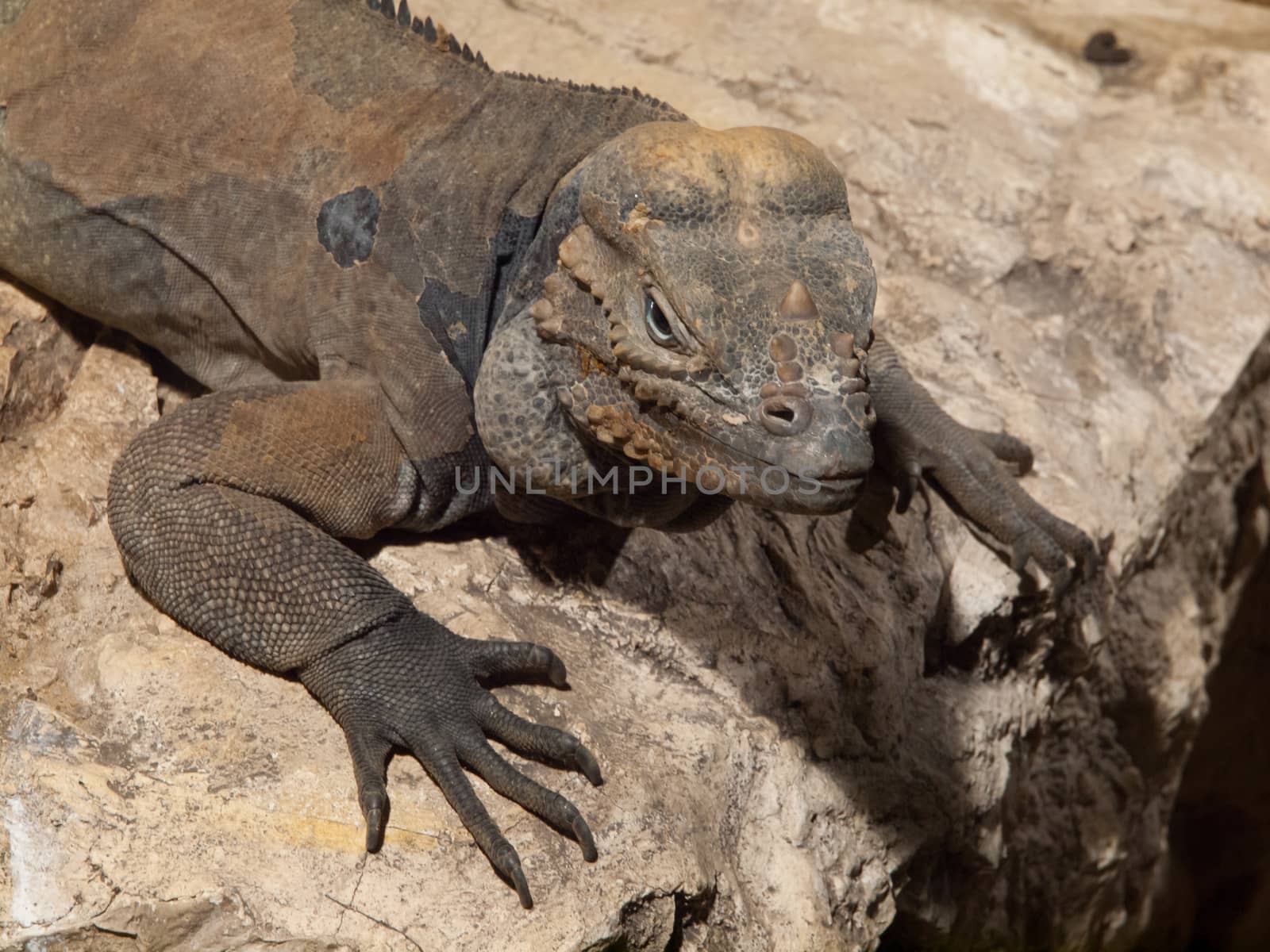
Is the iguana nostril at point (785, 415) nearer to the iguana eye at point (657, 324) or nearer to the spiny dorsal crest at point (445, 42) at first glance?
the iguana eye at point (657, 324)

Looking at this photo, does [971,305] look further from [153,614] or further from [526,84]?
[153,614]

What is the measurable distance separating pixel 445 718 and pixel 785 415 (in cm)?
127

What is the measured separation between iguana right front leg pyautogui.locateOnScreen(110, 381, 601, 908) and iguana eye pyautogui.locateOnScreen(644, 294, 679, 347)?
99cm

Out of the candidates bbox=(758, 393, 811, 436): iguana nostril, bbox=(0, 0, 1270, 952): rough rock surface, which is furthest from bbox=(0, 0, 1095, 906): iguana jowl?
bbox=(0, 0, 1270, 952): rough rock surface

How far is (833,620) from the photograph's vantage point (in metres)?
3.96

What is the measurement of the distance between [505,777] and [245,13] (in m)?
2.53

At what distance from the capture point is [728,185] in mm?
3062

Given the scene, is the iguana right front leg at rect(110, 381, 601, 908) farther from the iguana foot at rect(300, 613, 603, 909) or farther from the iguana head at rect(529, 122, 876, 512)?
the iguana head at rect(529, 122, 876, 512)

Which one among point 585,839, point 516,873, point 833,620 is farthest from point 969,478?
point 516,873

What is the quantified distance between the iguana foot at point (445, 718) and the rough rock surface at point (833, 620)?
0.24ft

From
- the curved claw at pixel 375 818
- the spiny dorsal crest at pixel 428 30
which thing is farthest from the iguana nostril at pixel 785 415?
the spiny dorsal crest at pixel 428 30

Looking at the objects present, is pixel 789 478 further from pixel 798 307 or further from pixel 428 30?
pixel 428 30

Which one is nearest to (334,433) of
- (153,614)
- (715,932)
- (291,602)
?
(291,602)

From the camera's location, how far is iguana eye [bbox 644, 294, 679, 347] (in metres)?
2.93
